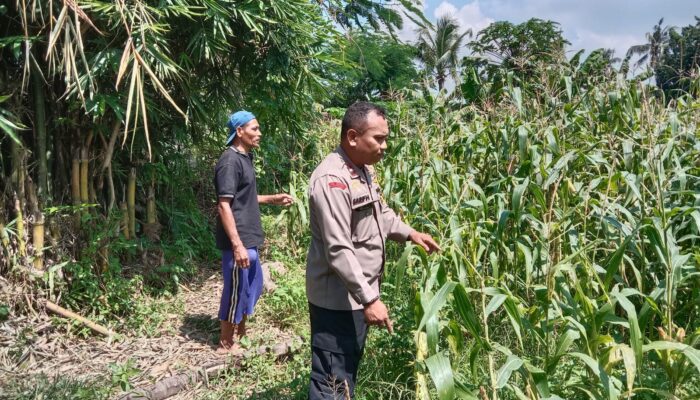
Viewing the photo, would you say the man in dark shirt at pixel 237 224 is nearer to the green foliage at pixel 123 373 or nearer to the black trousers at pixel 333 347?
the green foliage at pixel 123 373

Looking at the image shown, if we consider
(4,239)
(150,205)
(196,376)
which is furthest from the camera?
(150,205)

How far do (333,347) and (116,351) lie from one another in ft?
6.11

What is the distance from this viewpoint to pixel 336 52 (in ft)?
16.2

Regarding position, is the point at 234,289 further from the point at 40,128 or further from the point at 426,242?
the point at 40,128

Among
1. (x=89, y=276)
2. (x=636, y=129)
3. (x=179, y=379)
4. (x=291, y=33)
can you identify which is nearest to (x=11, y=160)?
(x=89, y=276)

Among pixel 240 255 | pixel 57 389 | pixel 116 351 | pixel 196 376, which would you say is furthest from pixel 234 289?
pixel 57 389

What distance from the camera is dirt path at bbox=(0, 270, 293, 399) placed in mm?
2928

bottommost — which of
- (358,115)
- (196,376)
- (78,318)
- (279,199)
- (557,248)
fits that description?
(196,376)

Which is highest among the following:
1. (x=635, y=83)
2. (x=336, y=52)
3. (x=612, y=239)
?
(x=336, y=52)

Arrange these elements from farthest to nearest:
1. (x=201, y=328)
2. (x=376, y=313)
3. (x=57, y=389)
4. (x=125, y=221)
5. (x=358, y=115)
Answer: (x=125, y=221)
(x=201, y=328)
(x=57, y=389)
(x=358, y=115)
(x=376, y=313)

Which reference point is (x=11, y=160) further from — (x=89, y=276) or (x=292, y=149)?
(x=292, y=149)

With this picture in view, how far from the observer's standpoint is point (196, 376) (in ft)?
9.67

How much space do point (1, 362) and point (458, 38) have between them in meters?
27.0

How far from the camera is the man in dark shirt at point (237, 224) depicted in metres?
3.00
